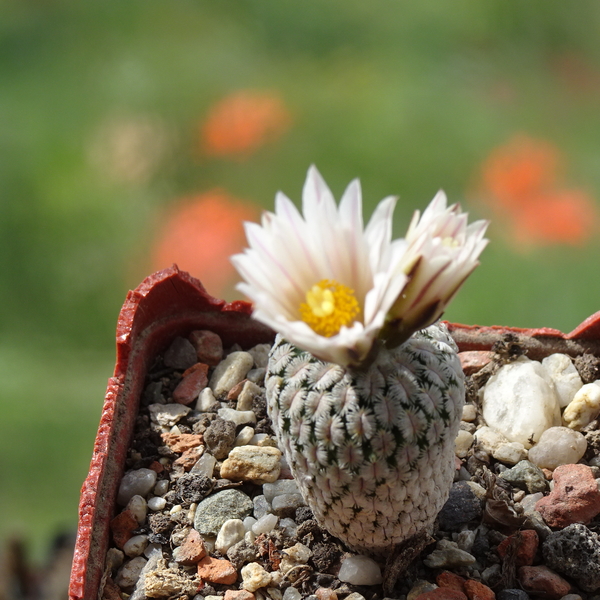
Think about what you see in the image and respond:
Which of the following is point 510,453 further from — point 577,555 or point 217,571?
point 217,571

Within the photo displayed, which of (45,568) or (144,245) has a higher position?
(144,245)

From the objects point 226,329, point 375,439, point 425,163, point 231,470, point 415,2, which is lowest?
point 375,439

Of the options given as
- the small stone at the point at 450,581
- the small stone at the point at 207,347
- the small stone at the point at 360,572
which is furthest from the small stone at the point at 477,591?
the small stone at the point at 207,347

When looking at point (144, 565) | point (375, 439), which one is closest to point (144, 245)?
point (144, 565)

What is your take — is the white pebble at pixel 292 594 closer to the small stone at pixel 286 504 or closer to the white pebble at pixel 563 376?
the small stone at pixel 286 504

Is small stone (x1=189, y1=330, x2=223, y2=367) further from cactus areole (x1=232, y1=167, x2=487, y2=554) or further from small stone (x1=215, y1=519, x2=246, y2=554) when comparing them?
cactus areole (x1=232, y1=167, x2=487, y2=554)

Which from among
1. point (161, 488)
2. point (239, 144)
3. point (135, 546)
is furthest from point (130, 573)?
point (239, 144)

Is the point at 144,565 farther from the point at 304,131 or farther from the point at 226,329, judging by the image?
the point at 304,131
